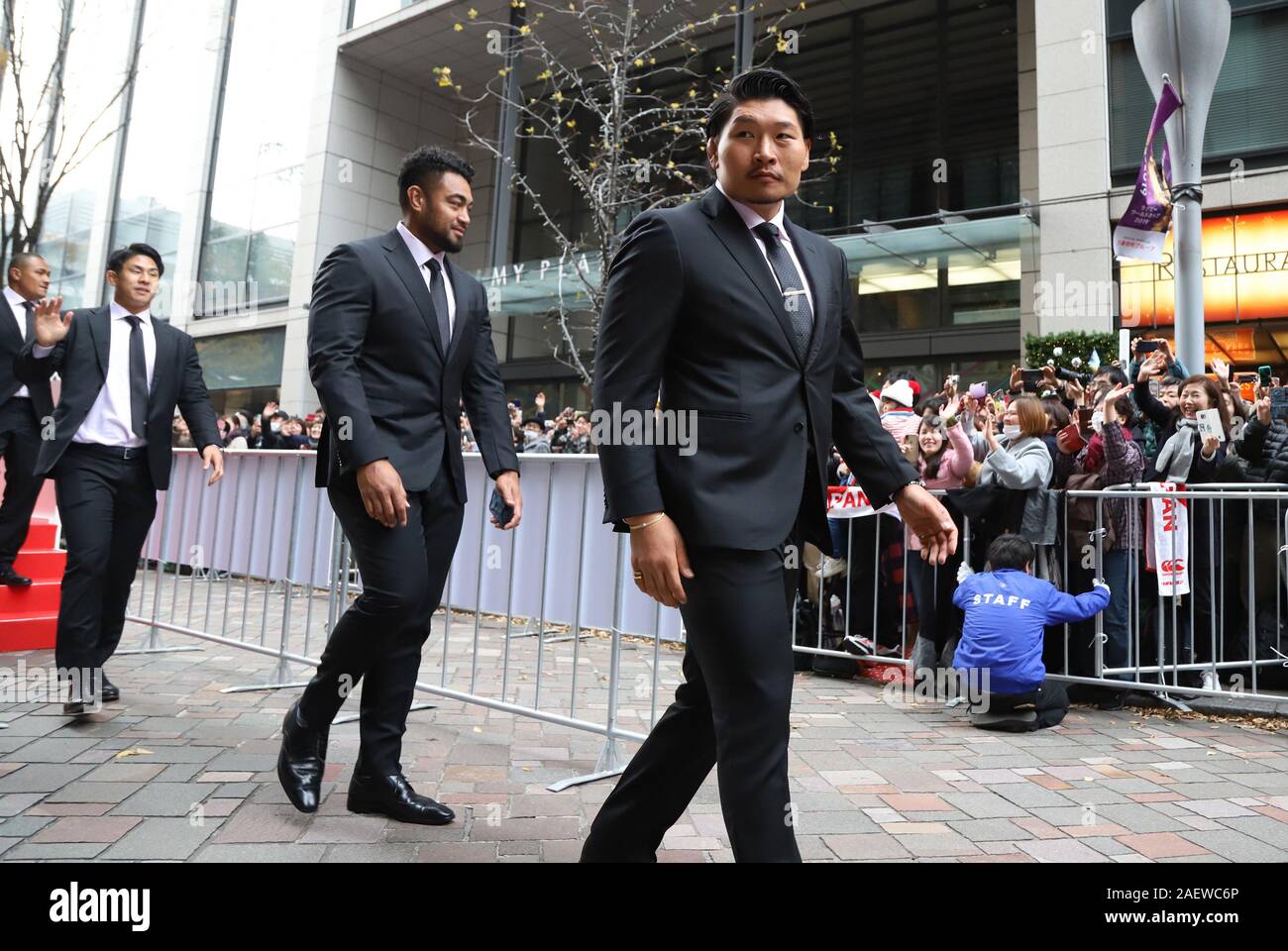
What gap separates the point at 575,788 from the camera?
12.4 ft

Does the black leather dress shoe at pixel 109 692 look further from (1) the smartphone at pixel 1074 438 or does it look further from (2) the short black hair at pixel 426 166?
(1) the smartphone at pixel 1074 438

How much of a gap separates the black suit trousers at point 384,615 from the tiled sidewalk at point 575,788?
1.19ft

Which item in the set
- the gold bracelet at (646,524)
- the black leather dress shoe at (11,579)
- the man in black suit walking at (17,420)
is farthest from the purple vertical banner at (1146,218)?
the black leather dress shoe at (11,579)

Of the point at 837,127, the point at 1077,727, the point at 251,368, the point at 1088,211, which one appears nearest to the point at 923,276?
the point at 1088,211

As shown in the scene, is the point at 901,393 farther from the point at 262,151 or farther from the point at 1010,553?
the point at 262,151

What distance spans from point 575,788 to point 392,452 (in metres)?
1.65

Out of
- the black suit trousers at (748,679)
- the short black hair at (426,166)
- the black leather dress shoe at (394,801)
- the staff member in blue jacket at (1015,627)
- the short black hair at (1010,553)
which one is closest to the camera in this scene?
the black suit trousers at (748,679)

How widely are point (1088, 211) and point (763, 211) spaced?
44.4 feet

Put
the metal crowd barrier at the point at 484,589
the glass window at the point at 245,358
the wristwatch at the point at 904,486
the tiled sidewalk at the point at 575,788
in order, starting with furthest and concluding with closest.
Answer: the glass window at the point at 245,358
the metal crowd barrier at the point at 484,589
the tiled sidewalk at the point at 575,788
the wristwatch at the point at 904,486

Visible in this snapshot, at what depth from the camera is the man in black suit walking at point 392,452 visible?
3064mm

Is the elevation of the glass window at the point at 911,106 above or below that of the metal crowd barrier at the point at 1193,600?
above

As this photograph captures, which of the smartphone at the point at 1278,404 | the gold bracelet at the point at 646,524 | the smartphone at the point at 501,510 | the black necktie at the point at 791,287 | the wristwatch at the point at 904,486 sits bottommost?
the gold bracelet at the point at 646,524

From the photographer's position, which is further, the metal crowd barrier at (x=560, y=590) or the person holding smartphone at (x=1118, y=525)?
the person holding smartphone at (x=1118, y=525)
